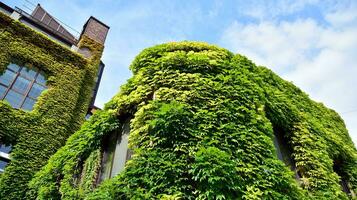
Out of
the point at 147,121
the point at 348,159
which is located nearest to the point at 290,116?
the point at 348,159

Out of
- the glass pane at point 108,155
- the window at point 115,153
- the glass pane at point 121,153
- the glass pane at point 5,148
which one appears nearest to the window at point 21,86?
the glass pane at point 5,148

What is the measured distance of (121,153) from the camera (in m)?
6.68

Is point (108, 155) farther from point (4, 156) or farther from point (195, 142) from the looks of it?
point (4, 156)

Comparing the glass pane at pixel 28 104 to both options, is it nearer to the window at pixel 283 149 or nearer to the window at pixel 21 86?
the window at pixel 21 86

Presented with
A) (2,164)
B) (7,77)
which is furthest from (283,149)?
(7,77)

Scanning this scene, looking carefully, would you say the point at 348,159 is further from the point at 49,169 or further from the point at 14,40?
the point at 14,40

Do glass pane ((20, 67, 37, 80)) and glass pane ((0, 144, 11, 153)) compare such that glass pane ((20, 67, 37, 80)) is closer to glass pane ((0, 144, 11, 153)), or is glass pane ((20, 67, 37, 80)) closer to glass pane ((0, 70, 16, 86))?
glass pane ((0, 70, 16, 86))

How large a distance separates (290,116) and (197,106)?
156 inches

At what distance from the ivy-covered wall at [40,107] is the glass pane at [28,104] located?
326 mm

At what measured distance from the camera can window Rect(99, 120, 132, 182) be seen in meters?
6.54

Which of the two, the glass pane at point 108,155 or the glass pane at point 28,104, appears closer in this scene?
the glass pane at point 108,155

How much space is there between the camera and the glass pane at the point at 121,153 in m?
6.49

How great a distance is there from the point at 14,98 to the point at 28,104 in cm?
58

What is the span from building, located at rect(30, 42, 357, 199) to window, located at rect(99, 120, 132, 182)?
0.03 metres
